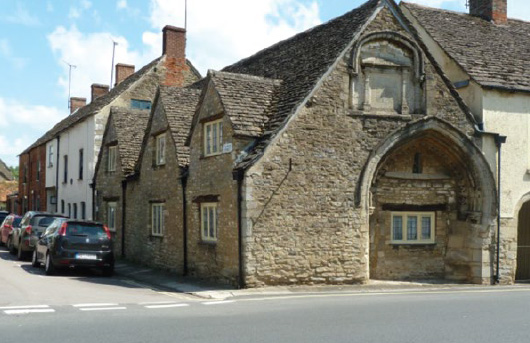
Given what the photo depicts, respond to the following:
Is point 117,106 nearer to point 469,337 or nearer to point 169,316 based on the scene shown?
point 169,316

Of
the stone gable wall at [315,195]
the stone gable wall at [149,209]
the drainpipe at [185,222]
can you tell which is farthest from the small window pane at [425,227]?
the stone gable wall at [149,209]

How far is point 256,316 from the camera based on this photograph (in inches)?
427

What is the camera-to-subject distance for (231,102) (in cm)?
1731

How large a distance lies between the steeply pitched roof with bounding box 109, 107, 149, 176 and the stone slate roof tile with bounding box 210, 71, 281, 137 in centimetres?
905

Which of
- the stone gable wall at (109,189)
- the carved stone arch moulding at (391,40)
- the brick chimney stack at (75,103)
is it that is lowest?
the stone gable wall at (109,189)

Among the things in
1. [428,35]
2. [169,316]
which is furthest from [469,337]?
[428,35]

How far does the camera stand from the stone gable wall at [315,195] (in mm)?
15938

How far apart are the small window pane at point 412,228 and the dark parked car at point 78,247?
943 cm

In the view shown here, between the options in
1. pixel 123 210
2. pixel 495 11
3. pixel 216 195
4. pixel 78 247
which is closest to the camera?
pixel 216 195

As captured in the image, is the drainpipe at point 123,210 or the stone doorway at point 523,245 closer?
the stone doorway at point 523,245

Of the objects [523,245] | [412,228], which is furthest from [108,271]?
[523,245]

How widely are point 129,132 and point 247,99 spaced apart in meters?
10.9

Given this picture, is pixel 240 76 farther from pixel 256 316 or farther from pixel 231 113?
pixel 256 316

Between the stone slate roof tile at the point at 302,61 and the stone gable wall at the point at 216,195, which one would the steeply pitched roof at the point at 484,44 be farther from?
the stone gable wall at the point at 216,195
